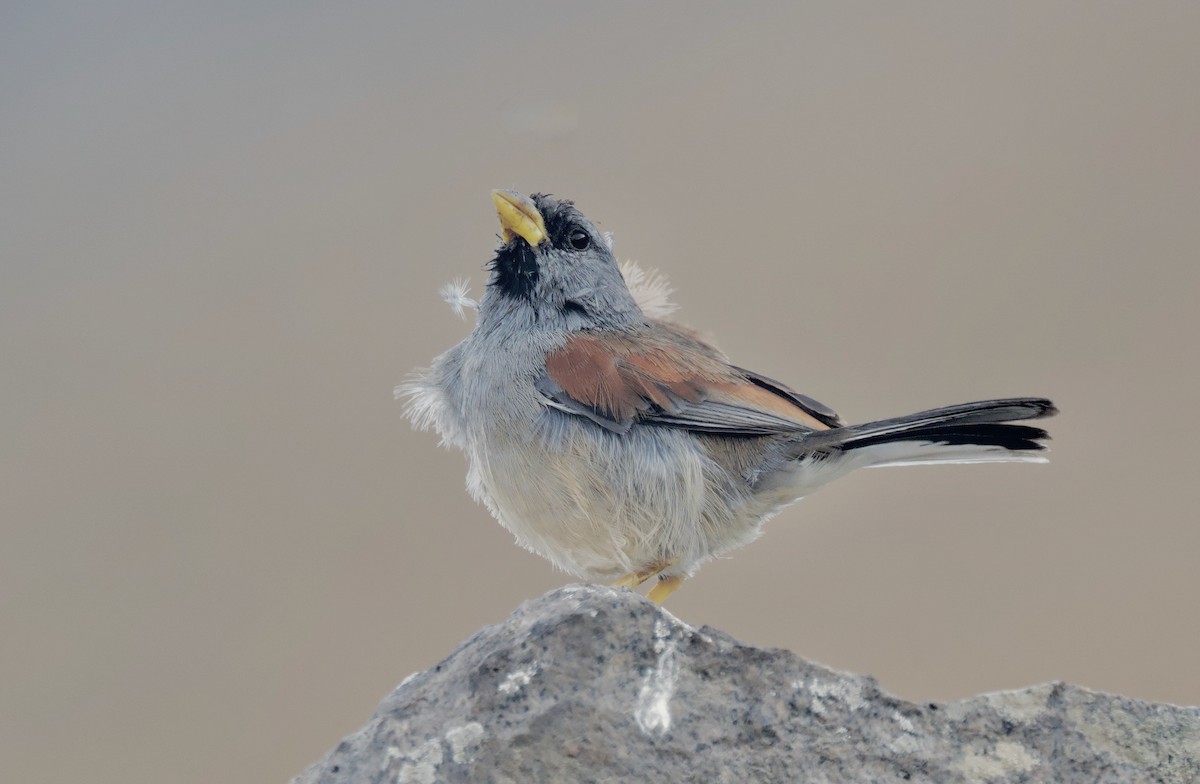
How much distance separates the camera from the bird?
11.4ft

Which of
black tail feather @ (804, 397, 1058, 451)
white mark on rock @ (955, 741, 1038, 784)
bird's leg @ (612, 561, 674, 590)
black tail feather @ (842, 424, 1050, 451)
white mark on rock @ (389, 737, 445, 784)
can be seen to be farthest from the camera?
bird's leg @ (612, 561, 674, 590)

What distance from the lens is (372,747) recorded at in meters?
2.43

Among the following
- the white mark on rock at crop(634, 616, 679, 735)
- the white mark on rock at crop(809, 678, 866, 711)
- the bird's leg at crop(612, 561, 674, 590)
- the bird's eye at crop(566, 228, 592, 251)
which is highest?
the bird's eye at crop(566, 228, 592, 251)

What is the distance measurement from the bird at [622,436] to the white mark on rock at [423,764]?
3.95ft

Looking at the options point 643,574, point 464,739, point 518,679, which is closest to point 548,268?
point 643,574

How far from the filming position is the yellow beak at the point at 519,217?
388cm

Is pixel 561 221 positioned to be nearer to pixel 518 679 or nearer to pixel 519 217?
pixel 519 217

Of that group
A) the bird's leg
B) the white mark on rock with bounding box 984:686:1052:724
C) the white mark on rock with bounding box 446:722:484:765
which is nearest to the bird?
the bird's leg

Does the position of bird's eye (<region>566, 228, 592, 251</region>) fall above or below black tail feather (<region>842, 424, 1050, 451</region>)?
above

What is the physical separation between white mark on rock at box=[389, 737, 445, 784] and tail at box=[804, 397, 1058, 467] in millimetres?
1682

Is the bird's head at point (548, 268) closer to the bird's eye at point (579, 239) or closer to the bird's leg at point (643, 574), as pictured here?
the bird's eye at point (579, 239)

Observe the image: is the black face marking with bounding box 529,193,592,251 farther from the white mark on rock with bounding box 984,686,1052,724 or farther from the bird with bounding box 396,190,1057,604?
the white mark on rock with bounding box 984,686,1052,724

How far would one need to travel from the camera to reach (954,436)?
328 centimetres

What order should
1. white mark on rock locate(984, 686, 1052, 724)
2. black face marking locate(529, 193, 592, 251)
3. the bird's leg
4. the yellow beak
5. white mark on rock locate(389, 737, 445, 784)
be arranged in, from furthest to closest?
black face marking locate(529, 193, 592, 251)
the yellow beak
the bird's leg
white mark on rock locate(984, 686, 1052, 724)
white mark on rock locate(389, 737, 445, 784)
